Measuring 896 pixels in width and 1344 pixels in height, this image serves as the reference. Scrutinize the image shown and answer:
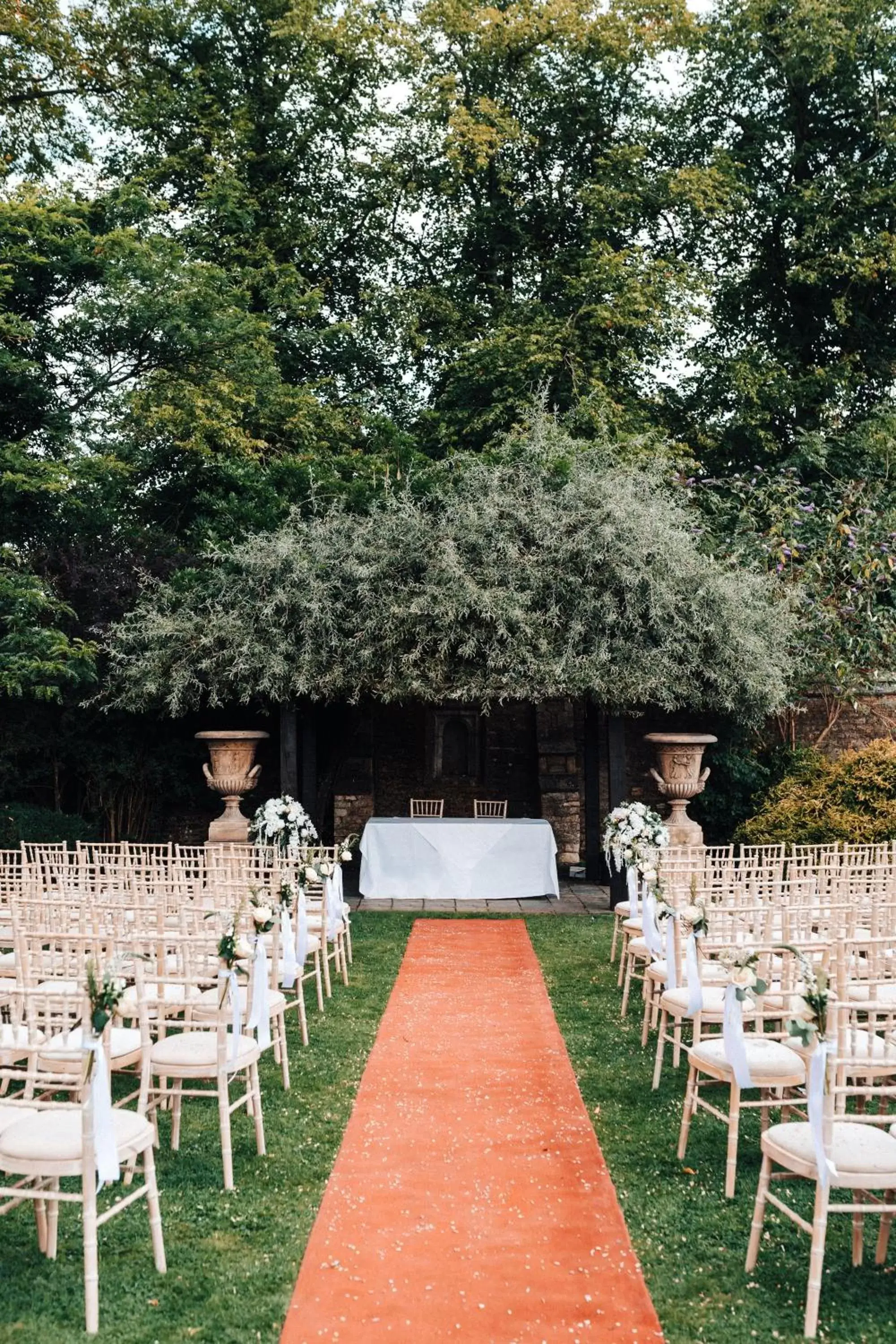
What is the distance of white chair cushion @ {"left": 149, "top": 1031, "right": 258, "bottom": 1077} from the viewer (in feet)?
15.4

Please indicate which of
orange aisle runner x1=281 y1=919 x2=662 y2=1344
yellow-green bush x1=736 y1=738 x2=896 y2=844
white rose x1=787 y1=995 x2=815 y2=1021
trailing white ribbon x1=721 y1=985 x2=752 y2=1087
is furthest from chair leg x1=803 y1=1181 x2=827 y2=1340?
yellow-green bush x1=736 y1=738 x2=896 y2=844

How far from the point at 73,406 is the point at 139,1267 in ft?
37.6

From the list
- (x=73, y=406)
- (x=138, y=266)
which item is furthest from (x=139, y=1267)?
(x=138, y=266)

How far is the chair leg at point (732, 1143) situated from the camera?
4504 mm

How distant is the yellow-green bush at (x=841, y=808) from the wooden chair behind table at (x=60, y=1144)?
27.7ft

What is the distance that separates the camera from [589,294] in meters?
19.2

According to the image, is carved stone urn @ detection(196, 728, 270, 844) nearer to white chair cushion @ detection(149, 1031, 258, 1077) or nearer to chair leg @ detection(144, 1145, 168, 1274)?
white chair cushion @ detection(149, 1031, 258, 1077)

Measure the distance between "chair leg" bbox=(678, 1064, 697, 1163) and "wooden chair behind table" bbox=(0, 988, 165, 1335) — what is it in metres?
2.22

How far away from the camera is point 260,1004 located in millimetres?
5152

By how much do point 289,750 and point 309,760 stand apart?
572 millimetres

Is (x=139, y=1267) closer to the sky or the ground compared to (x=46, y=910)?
closer to the ground

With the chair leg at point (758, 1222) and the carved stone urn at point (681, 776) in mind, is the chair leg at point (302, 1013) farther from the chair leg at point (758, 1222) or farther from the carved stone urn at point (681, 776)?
the carved stone urn at point (681, 776)

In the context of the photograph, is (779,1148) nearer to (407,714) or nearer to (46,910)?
(46,910)

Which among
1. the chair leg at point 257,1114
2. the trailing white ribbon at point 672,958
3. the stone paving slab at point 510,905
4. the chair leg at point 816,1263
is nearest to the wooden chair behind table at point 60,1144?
the chair leg at point 257,1114
